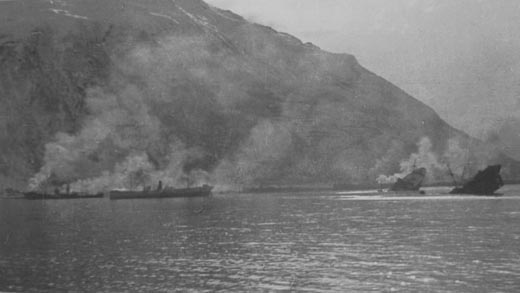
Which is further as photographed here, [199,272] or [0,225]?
[0,225]

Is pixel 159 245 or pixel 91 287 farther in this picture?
pixel 159 245

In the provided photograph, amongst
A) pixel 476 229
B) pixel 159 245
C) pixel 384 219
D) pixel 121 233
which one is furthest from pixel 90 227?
pixel 476 229

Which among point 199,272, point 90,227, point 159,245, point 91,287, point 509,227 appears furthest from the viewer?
point 90,227

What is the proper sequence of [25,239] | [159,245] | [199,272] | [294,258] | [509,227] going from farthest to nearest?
1. [509,227]
2. [25,239]
3. [159,245]
4. [294,258]
5. [199,272]

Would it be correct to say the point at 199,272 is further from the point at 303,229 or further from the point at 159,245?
the point at 303,229

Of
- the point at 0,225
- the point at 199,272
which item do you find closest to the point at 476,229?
the point at 199,272

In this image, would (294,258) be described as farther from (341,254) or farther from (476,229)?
(476,229)
